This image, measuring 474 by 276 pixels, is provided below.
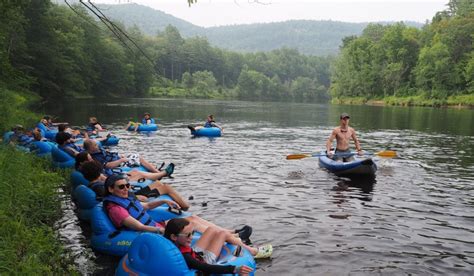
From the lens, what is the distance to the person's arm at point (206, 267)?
4.45 metres

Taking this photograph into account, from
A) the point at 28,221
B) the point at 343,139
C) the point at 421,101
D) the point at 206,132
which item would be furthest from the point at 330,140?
the point at 421,101

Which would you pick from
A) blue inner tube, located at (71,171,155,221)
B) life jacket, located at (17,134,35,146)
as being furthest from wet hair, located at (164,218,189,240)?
life jacket, located at (17,134,35,146)

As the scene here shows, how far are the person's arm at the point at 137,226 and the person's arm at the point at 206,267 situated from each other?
3.54 feet

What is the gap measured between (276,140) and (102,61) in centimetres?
4815

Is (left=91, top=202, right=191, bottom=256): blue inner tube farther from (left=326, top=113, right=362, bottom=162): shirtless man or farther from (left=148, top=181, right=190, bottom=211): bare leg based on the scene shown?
(left=326, top=113, right=362, bottom=162): shirtless man

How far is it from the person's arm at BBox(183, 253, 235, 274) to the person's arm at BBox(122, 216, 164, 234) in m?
1.08

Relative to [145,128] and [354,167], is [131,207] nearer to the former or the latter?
[354,167]

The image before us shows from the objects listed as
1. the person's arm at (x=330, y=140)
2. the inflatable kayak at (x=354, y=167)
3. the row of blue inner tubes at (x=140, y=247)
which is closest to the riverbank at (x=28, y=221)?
the row of blue inner tubes at (x=140, y=247)

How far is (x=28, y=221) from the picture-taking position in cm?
577

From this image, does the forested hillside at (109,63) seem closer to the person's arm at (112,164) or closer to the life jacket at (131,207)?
the life jacket at (131,207)

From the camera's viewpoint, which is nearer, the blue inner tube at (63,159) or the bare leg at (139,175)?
the bare leg at (139,175)

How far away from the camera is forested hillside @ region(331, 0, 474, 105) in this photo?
5759cm

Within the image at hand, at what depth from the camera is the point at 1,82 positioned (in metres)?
13.7

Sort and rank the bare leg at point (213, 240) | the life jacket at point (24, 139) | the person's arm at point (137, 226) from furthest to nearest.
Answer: the life jacket at point (24, 139), the person's arm at point (137, 226), the bare leg at point (213, 240)
